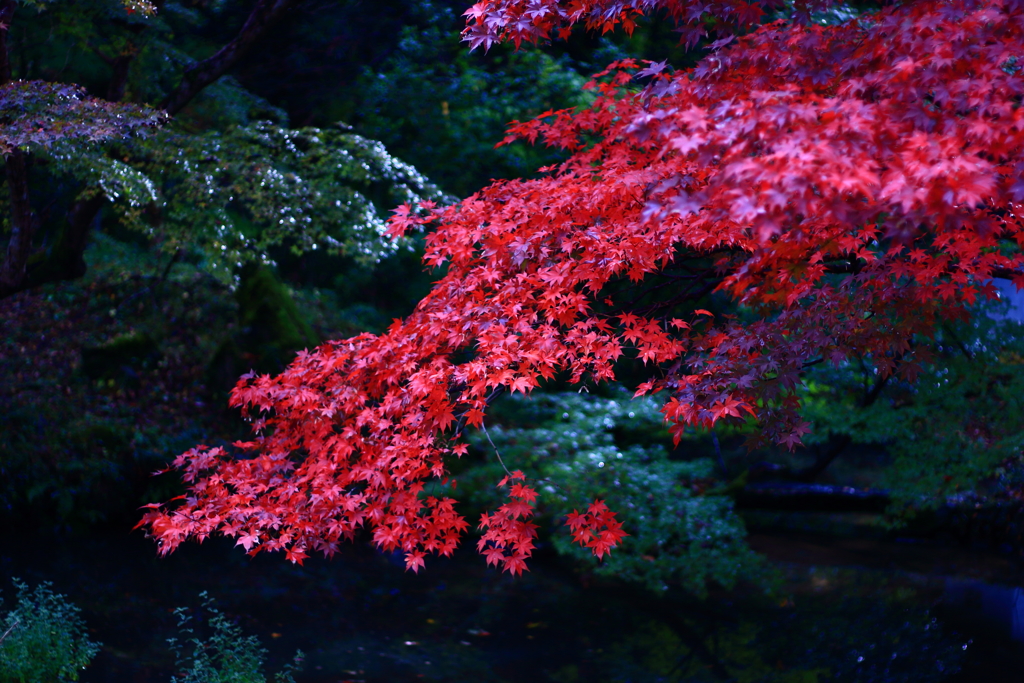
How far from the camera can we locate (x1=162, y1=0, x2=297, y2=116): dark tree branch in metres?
6.54

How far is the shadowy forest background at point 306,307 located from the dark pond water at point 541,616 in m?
0.47

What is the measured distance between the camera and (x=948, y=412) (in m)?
7.87

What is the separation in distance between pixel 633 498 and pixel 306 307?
275 inches

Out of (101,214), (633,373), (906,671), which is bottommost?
(906,671)

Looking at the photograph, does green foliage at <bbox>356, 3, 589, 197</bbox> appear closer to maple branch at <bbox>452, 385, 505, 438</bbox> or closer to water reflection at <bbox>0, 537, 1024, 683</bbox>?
water reflection at <bbox>0, 537, 1024, 683</bbox>

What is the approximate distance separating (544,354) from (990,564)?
828 centimetres

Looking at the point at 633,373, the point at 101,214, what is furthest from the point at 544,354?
the point at 101,214

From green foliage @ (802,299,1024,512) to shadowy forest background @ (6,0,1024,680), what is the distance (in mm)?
29

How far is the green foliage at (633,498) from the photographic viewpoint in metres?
7.38

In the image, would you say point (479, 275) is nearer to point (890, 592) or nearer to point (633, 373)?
point (890, 592)

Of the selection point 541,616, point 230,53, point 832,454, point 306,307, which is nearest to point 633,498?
point 541,616

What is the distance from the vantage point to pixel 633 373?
1079 centimetres

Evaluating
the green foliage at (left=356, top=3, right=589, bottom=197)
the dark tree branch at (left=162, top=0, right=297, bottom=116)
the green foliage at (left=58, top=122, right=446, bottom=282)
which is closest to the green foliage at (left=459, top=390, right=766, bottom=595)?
the green foliage at (left=58, top=122, right=446, bottom=282)

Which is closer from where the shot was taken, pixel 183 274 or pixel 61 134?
pixel 61 134
